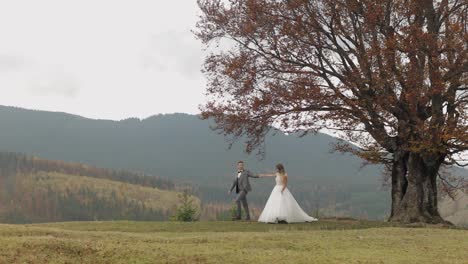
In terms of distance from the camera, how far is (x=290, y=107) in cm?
2859

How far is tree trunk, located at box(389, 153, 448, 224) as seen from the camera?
28.9 meters

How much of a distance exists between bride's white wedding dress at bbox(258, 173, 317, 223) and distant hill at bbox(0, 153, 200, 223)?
4963 inches

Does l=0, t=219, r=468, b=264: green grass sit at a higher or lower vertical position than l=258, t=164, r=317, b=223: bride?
lower

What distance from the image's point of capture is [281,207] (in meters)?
28.2

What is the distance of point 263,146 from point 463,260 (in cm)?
1809

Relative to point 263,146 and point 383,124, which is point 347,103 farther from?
point 263,146

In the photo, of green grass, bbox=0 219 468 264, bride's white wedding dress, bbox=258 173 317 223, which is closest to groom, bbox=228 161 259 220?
bride's white wedding dress, bbox=258 173 317 223

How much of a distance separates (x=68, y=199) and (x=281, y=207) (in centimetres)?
15350

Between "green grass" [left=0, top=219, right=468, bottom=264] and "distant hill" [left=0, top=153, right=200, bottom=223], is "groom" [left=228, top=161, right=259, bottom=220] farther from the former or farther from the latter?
"distant hill" [left=0, top=153, right=200, bottom=223]

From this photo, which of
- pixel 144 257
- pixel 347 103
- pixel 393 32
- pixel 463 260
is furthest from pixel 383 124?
pixel 144 257

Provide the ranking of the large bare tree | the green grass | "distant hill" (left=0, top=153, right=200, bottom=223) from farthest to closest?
"distant hill" (left=0, top=153, right=200, bottom=223)
the large bare tree
the green grass

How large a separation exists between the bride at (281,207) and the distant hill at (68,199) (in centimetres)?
12609

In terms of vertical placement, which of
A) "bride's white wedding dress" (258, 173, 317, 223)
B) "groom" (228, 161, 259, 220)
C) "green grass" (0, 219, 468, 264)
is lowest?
"green grass" (0, 219, 468, 264)

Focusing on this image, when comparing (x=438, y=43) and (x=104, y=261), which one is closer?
(x=104, y=261)
